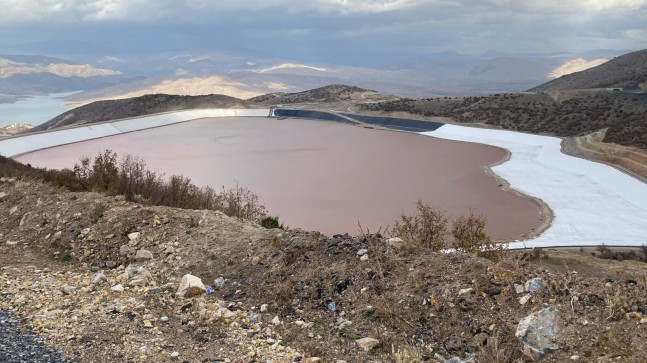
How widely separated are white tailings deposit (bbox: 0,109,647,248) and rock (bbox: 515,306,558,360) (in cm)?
1798

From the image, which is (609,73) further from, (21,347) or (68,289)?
(21,347)

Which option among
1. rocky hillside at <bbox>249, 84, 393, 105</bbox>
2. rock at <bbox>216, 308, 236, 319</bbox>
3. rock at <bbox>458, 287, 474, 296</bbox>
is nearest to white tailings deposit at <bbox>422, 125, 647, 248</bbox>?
rock at <bbox>458, 287, 474, 296</bbox>

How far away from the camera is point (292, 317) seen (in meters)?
7.38

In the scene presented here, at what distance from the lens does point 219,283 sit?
854 centimetres

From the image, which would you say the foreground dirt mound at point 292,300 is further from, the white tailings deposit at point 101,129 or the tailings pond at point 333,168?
the white tailings deposit at point 101,129

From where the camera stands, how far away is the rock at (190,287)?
8.10m

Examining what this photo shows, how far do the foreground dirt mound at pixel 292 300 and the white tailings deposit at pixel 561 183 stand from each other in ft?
54.9

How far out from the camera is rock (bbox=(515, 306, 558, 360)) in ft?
18.8

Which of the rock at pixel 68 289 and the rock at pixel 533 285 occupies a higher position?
the rock at pixel 533 285

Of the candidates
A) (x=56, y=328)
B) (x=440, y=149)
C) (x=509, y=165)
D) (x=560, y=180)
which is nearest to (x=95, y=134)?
(x=440, y=149)

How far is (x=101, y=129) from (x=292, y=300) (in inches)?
2394

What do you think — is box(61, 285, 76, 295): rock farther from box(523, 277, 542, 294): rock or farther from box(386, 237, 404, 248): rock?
box(523, 277, 542, 294): rock

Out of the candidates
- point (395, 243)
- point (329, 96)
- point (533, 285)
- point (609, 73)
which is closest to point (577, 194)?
point (395, 243)

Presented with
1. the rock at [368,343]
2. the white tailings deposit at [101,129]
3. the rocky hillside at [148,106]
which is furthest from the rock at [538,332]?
the rocky hillside at [148,106]
